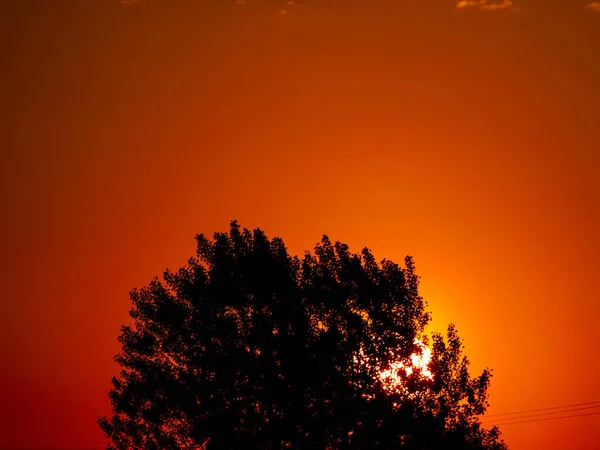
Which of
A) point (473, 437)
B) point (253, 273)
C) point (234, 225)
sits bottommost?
point (473, 437)

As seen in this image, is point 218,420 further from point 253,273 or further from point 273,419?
point 253,273

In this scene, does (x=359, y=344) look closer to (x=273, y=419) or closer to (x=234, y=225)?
(x=273, y=419)

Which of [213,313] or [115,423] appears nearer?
[213,313]

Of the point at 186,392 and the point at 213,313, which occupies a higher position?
the point at 213,313

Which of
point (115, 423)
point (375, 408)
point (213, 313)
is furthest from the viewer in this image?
point (115, 423)

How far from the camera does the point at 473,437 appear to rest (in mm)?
46219

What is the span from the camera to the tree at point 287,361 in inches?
1772

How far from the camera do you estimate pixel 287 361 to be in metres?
45.8

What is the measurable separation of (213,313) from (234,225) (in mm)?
6075

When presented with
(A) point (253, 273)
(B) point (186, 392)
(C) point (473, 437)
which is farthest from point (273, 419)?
(C) point (473, 437)

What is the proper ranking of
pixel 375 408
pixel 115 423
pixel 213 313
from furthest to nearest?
pixel 115 423, pixel 213 313, pixel 375 408

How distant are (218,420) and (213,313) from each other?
682 cm

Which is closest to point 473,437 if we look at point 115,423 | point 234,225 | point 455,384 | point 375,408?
point 455,384

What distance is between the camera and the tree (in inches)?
1772
